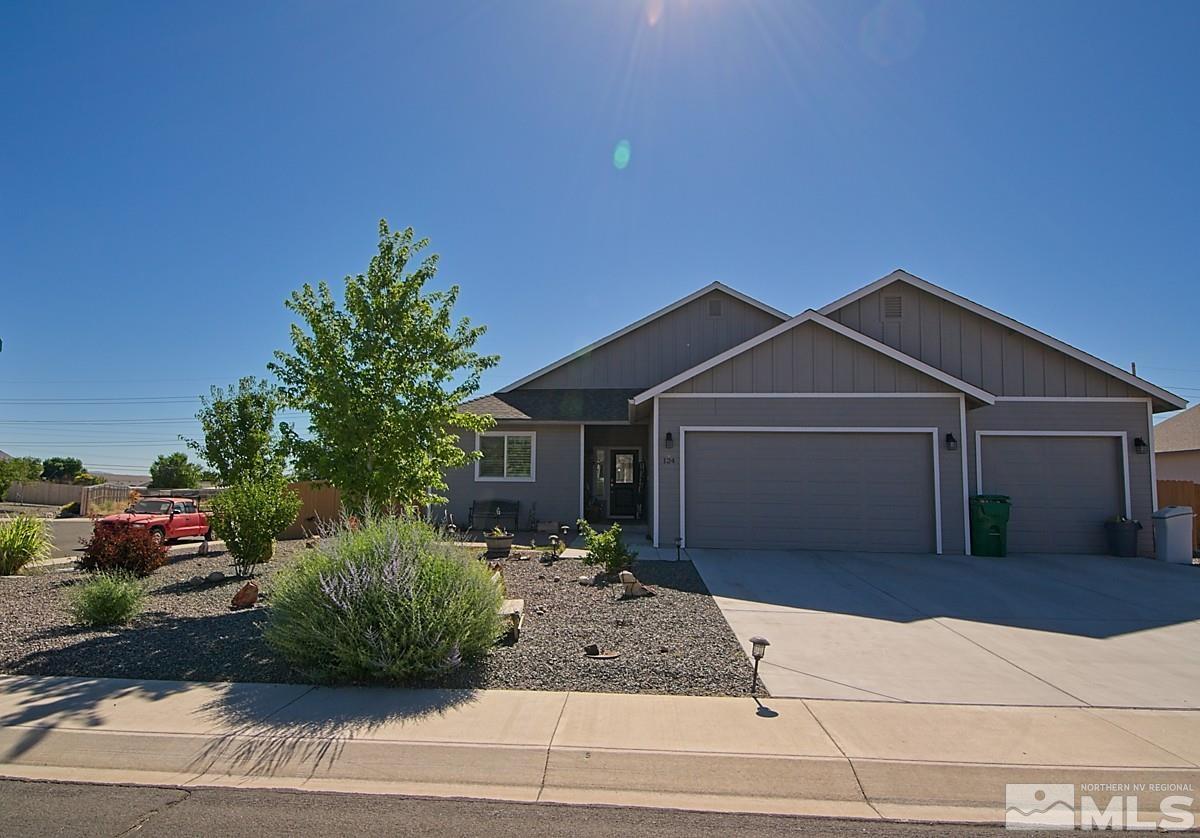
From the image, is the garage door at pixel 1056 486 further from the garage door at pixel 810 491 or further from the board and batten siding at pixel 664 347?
the board and batten siding at pixel 664 347

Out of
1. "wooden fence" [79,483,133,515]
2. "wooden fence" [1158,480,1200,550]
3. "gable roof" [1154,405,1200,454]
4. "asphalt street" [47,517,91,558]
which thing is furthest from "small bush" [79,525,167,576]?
"gable roof" [1154,405,1200,454]

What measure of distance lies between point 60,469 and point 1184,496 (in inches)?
2532

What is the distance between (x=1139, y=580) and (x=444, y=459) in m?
11.3

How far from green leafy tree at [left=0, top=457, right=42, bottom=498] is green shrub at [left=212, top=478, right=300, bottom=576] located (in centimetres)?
3397

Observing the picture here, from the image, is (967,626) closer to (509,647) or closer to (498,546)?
(509,647)

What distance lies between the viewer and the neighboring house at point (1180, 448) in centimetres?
2409

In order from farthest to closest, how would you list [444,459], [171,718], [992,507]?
[992,507] < [444,459] < [171,718]

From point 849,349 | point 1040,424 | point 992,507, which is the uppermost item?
point 849,349

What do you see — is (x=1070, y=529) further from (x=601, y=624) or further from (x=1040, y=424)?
(x=601, y=624)

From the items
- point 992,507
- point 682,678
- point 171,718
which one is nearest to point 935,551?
point 992,507

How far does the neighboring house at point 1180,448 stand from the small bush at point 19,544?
31.0 m

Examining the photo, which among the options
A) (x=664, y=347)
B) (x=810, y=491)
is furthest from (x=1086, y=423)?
(x=664, y=347)

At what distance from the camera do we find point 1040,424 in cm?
1454

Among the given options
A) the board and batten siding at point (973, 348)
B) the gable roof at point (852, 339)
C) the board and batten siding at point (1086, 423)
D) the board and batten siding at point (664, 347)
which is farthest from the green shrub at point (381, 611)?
the board and batten siding at point (664, 347)
